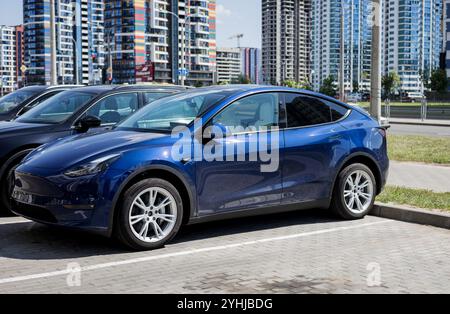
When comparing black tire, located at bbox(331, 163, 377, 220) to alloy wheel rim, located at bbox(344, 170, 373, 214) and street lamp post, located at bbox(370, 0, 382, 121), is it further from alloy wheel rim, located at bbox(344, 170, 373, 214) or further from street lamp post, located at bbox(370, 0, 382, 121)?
street lamp post, located at bbox(370, 0, 382, 121)

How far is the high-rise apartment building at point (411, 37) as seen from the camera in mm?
170875

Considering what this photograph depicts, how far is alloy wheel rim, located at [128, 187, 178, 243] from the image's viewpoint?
6.25 meters

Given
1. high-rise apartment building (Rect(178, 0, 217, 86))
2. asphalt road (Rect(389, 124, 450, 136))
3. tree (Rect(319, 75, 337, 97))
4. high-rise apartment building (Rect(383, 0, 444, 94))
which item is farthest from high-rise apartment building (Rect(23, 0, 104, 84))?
asphalt road (Rect(389, 124, 450, 136))

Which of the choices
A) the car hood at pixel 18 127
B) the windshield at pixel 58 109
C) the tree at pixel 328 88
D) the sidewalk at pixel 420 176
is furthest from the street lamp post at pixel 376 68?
the tree at pixel 328 88

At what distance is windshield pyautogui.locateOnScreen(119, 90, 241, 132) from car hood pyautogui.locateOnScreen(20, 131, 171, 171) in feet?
0.91

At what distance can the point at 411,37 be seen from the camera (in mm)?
179000

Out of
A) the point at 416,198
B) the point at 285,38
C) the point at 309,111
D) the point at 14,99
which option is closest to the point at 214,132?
the point at 309,111

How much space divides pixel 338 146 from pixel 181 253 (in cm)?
244

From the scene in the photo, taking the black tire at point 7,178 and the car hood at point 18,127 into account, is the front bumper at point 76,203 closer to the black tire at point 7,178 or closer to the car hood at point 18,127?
the black tire at point 7,178

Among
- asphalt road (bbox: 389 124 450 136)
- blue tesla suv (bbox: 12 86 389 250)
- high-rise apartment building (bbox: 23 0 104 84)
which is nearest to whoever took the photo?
blue tesla suv (bbox: 12 86 389 250)

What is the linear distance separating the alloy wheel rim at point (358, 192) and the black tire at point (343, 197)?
0.09 ft

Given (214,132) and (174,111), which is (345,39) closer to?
(174,111)

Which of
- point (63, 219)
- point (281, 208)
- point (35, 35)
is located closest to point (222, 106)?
point (281, 208)
